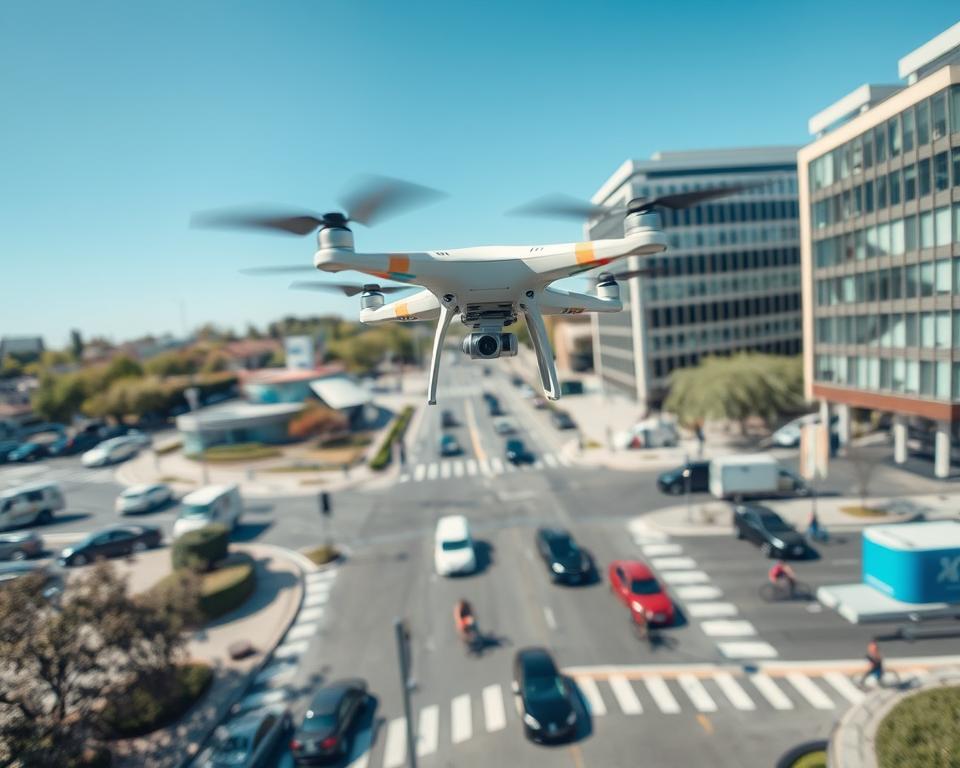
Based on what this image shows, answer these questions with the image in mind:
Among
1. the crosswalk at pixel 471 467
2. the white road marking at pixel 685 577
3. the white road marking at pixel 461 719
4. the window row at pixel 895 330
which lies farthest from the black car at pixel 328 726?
the crosswalk at pixel 471 467

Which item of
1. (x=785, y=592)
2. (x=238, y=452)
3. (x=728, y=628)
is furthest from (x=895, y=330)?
(x=238, y=452)

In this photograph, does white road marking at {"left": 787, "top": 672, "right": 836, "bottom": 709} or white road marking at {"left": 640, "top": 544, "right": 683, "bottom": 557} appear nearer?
white road marking at {"left": 787, "top": 672, "right": 836, "bottom": 709}

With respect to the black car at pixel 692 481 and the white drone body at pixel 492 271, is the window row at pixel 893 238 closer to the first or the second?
the white drone body at pixel 492 271

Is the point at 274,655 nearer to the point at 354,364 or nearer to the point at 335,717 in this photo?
the point at 335,717

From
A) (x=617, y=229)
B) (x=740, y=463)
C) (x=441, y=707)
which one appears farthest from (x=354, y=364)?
(x=617, y=229)

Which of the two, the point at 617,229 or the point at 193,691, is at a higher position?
the point at 617,229

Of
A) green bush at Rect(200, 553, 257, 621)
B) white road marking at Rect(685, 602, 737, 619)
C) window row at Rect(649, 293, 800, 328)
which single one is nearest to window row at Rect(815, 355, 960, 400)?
white road marking at Rect(685, 602, 737, 619)

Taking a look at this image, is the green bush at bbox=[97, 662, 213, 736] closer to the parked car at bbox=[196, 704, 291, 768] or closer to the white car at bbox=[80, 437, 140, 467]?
the parked car at bbox=[196, 704, 291, 768]
